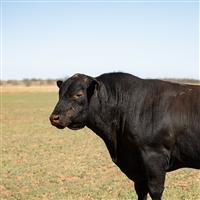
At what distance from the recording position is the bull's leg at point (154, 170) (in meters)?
5.90

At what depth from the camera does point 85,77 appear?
20.0 ft

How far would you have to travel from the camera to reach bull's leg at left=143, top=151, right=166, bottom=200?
5.90m

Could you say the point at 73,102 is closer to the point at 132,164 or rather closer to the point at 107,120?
the point at 107,120

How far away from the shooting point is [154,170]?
19.4 ft

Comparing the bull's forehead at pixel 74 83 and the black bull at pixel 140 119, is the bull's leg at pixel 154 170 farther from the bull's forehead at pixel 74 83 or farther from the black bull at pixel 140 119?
the bull's forehead at pixel 74 83

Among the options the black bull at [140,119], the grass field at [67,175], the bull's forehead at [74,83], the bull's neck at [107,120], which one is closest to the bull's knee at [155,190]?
the black bull at [140,119]

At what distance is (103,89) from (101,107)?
28 cm

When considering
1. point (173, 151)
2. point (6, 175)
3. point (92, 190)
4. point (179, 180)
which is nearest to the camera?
point (173, 151)

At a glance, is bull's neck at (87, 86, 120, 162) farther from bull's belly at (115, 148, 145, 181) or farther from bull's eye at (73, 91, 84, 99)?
bull's eye at (73, 91, 84, 99)

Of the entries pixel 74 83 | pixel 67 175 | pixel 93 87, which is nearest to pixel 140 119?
pixel 93 87

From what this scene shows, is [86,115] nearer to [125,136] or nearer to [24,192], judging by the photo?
[125,136]

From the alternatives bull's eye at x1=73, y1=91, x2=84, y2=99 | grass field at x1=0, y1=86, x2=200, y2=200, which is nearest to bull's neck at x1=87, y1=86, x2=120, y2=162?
bull's eye at x1=73, y1=91, x2=84, y2=99

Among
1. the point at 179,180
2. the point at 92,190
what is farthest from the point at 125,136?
the point at 179,180

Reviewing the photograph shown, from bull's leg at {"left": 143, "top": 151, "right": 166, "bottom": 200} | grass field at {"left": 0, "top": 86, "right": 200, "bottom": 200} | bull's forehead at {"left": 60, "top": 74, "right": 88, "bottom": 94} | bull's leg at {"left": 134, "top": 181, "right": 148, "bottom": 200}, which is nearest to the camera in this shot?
bull's leg at {"left": 143, "top": 151, "right": 166, "bottom": 200}
